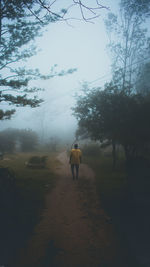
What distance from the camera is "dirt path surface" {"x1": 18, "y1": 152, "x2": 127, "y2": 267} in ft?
7.92

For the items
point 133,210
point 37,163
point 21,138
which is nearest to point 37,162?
point 37,163

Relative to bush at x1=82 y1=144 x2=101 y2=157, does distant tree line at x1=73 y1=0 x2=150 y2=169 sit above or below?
above

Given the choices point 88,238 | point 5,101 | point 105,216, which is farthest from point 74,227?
point 5,101

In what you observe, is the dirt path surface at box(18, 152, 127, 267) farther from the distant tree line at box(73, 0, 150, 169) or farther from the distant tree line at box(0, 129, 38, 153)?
the distant tree line at box(0, 129, 38, 153)

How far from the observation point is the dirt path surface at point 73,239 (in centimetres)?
241

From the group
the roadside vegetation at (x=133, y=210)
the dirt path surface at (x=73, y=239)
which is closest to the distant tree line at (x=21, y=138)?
the dirt path surface at (x=73, y=239)

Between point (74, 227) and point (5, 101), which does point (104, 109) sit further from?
point (74, 227)

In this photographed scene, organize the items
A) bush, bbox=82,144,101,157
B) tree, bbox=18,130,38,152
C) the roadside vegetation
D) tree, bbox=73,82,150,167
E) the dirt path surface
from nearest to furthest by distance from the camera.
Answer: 1. the dirt path surface
2. the roadside vegetation
3. tree, bbox=73,82,150,167
4. bush, bbox=82,144,101,157
5. tree, bbox=18,130,38,152

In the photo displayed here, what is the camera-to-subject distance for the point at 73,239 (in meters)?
3.04

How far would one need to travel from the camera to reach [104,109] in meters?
9.52

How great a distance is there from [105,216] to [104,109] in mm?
6910

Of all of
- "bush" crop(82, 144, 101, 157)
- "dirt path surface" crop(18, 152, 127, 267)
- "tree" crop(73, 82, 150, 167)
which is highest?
"tree" crop(73, 82, 150, 167)

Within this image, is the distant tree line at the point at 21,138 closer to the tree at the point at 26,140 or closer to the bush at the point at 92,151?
the tree at the point at 26,140

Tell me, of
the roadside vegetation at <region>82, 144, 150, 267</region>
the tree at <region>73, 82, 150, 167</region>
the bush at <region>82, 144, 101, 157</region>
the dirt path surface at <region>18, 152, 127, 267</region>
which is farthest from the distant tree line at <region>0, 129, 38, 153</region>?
the roadside vegetation at <region>82, 144, 150, 267</region>
